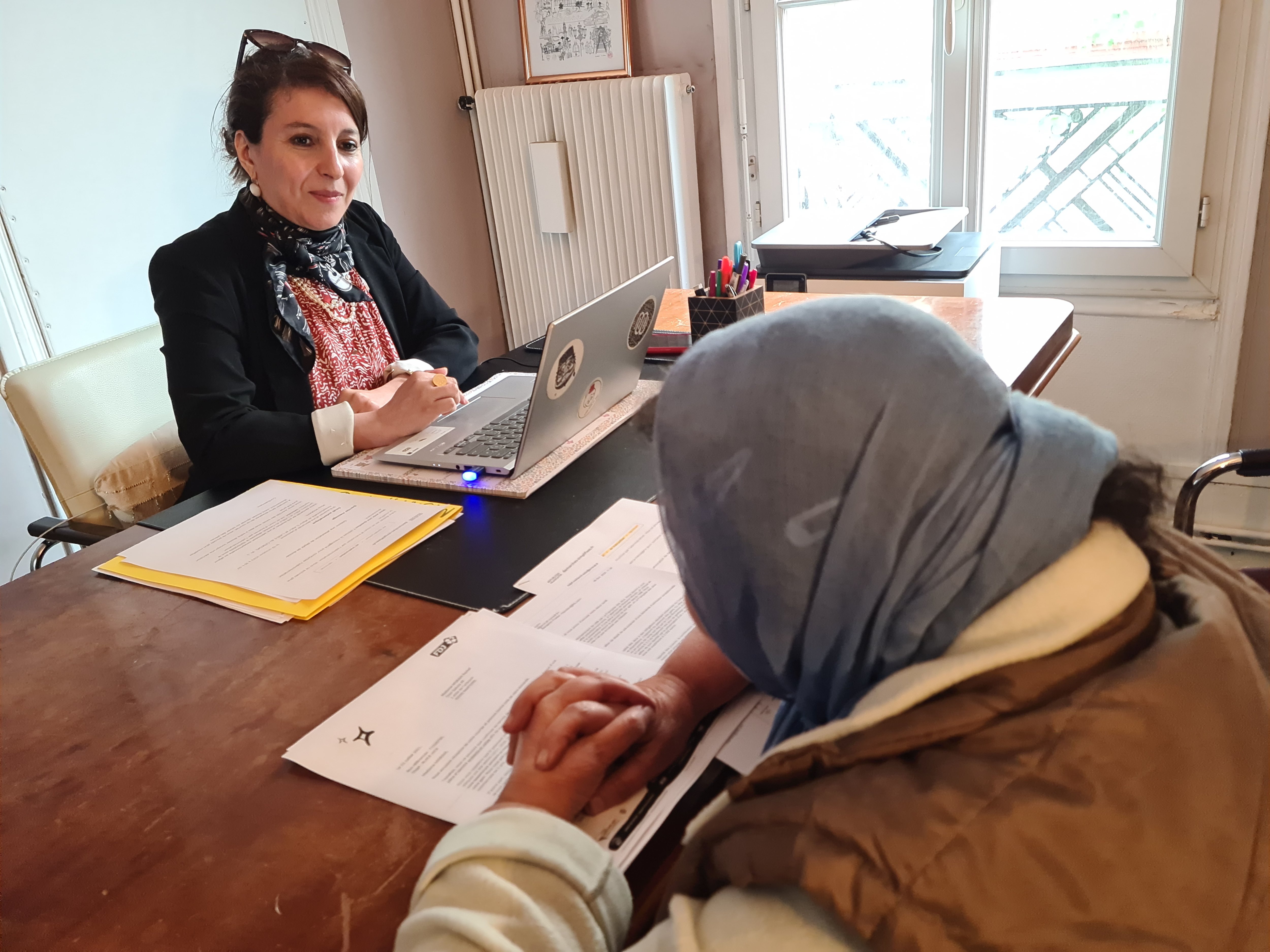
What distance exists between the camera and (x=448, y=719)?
0.71 m

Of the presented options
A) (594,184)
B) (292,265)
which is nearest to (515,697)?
(292,265)

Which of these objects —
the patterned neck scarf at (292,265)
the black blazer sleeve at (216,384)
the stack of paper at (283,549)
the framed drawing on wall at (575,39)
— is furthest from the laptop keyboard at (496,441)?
the framed drawing on wall at (575,39)

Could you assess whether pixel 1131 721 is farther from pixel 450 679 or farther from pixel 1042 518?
pixel 450 679

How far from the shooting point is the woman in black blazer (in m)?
1.29

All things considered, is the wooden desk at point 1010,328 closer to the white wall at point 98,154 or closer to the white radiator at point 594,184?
the white radiator at point 594,184

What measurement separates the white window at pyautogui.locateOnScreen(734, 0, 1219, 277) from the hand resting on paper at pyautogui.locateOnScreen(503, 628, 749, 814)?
2002 mm

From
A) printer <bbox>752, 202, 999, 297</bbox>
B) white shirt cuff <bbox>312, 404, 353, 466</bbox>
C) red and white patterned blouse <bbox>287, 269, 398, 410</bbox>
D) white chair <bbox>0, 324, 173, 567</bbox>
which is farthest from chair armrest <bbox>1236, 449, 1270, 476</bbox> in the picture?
white chair <bbox>0, 324, 173, 567</bbox>

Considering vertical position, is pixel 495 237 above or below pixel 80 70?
below

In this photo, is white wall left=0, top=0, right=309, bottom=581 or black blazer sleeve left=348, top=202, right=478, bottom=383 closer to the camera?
black blazer sleeve left=348, top=202, right=478, bottom=383

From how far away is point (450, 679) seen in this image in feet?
2.49

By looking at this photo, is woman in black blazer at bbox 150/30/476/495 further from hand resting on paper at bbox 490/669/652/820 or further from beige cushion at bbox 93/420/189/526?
hand resting on paper at bbox 490/669/652/820

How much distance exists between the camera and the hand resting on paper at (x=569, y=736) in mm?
608

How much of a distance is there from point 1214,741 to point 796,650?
0.70 ft

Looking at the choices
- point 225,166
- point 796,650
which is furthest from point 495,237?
point 796,650
